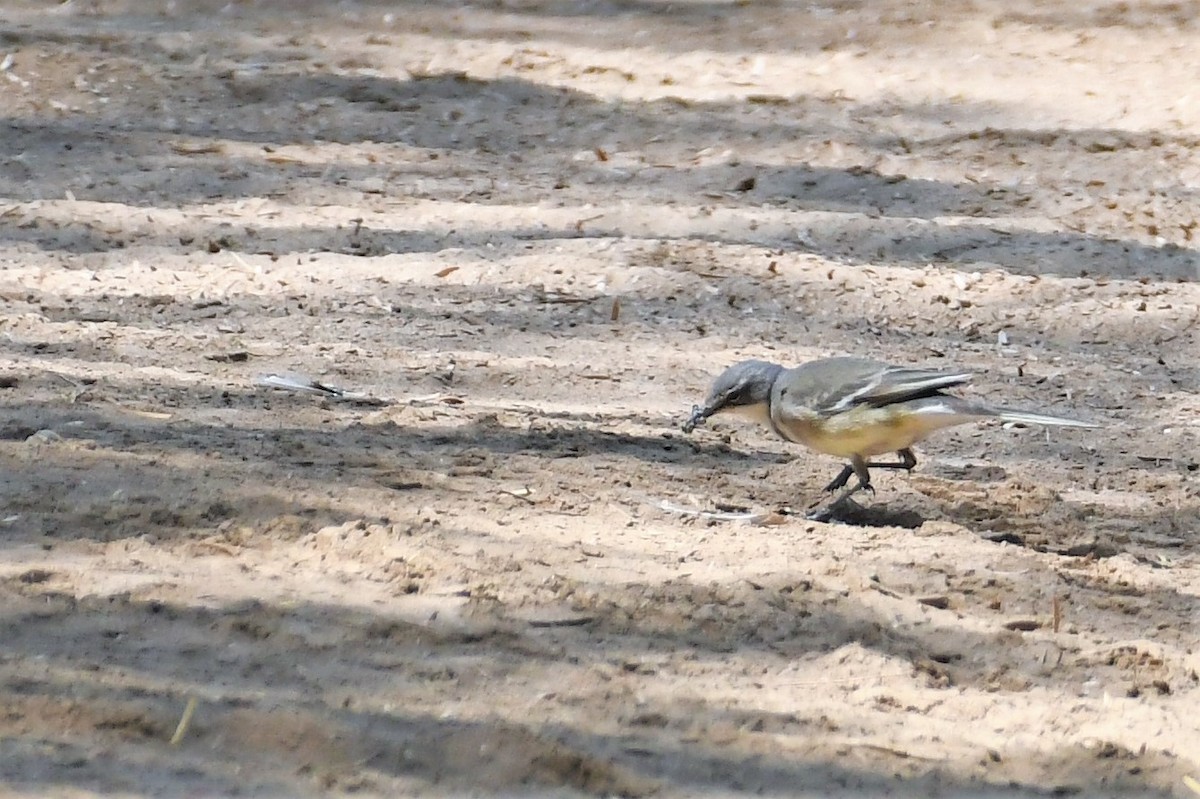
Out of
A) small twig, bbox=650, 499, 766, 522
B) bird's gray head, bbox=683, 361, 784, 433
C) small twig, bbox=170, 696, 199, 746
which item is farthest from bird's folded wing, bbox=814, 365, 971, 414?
small twig, bbox=170, 696, 199, 746

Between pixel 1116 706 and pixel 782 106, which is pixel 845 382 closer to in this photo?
pixel 1116 706

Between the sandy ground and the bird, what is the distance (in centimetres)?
20

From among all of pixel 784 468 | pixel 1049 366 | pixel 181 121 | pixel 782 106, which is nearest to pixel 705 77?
pixel 782 106

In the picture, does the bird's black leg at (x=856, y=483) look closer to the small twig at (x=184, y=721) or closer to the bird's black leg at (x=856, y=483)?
the bird's black leg at (x=856, y=483)

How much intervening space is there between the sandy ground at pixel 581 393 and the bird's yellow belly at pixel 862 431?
0.21 metres

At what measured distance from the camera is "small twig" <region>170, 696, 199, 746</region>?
3.24 metres


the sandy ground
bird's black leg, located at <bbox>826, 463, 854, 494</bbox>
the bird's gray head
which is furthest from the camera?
the bird's gray head

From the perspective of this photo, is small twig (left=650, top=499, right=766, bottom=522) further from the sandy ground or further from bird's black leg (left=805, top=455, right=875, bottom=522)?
bird's black leg (left=805, top=455, right=875, bottom=522)

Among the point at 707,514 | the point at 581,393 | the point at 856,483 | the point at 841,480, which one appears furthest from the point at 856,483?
the point at 581,393

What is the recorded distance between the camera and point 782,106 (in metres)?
12.1

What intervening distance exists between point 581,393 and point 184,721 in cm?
390

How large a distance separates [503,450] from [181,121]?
19.8 feet

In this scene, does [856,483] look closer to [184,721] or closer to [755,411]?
[755,411]

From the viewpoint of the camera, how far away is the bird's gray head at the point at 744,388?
230 inches
